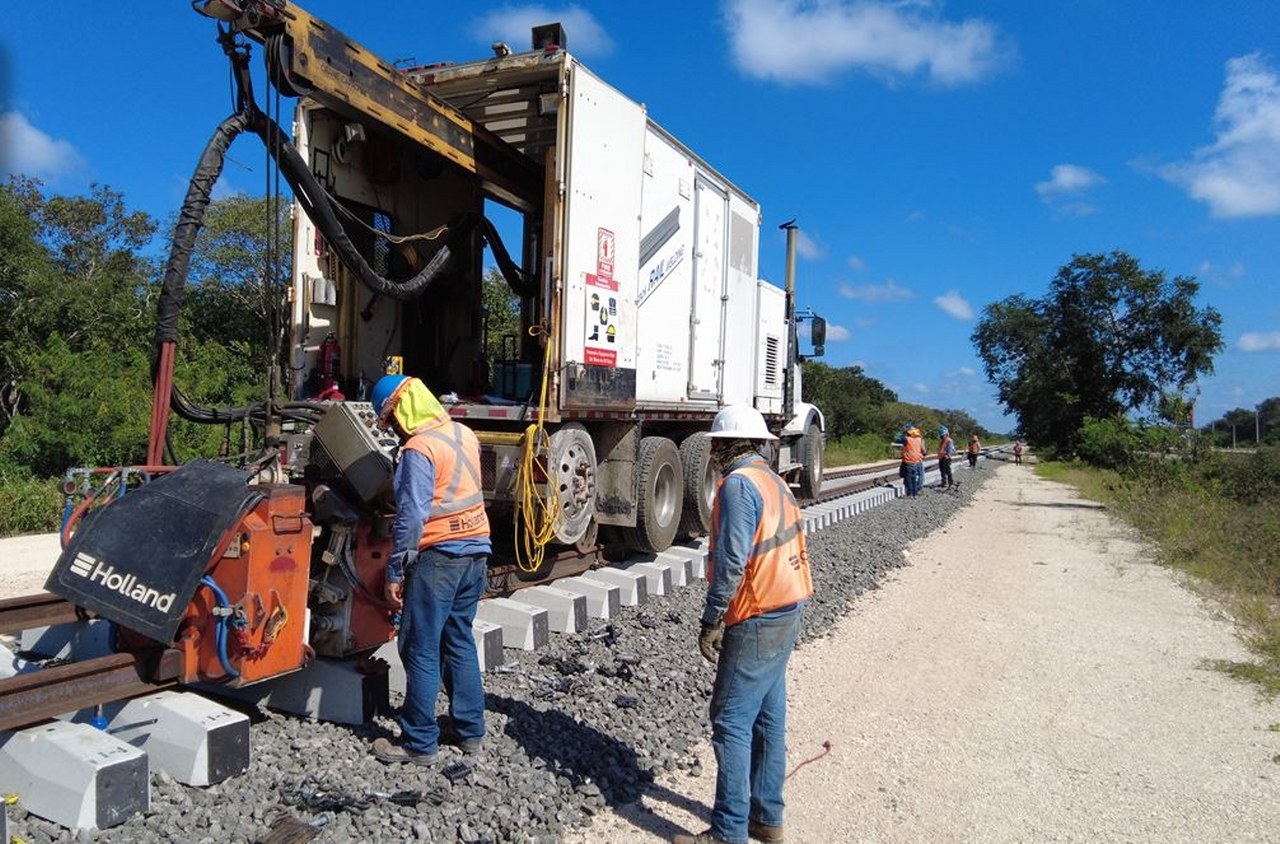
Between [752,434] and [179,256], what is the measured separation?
3020 mm

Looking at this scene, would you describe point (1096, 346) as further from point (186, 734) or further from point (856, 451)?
point (186, 734)

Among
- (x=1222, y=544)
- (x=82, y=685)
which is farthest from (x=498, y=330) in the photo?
(x=1222, y=544)

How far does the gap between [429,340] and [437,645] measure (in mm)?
4573

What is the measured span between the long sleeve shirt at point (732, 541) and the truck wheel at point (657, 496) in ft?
14.5

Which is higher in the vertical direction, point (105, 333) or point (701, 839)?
point (105, 333)

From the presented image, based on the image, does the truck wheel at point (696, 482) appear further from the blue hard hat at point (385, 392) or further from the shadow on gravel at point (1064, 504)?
the shadow on gravel at point (1064, 504)

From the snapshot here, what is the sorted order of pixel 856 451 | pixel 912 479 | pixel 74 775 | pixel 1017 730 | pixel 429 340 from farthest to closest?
pixel 856 451, pixel 912 479, pixel 429 340, pixel 1017 730, pixel 74 775

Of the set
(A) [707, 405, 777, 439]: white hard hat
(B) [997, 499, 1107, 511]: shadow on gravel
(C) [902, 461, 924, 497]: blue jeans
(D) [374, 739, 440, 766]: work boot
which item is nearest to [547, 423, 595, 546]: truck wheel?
(D) [374, 739, 440, 766]: work boot

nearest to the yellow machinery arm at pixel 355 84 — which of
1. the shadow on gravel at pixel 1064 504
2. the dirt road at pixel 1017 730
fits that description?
the dirt road at pixel 1017 730

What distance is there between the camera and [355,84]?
5.55 meters

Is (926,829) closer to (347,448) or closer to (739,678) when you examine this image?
(739,678)

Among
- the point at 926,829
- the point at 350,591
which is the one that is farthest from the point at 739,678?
the point at 350,591

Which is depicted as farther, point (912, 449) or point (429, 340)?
point (912, 449)

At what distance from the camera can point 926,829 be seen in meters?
3.83
